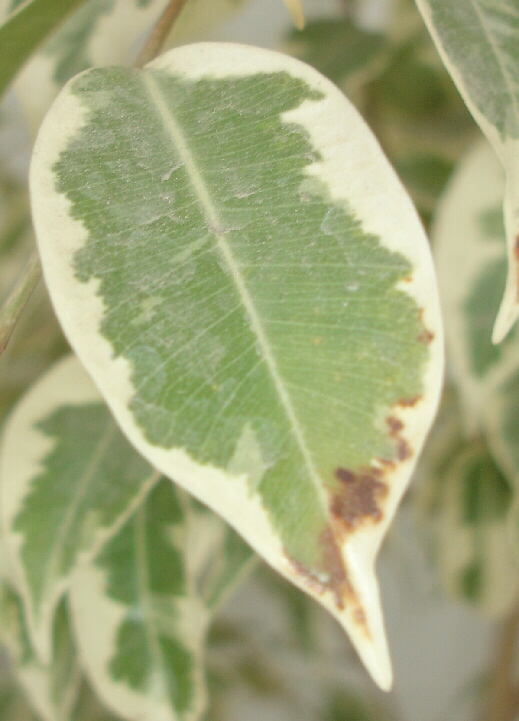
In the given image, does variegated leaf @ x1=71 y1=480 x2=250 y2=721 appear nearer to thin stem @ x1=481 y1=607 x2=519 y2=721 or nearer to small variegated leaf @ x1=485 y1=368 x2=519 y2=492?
small variegated leaf @ x1=485 y1=368 x2=519 y2=492

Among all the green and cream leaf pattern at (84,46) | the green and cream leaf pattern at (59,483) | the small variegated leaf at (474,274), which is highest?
the green and cream leaf pattern at (84,46)

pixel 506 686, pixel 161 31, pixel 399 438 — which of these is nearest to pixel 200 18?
pixel 161 31

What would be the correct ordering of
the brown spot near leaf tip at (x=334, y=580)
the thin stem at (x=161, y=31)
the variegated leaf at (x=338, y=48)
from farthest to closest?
1. the variegated leaf at (x=338, y=48)
2. the thin stem at (x=161, y=31)
3. the brown spot near leaf tip at (x=334, y=580)

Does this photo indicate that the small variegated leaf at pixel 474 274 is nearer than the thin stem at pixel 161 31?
No

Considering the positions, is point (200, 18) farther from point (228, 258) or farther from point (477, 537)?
point (477, 537)

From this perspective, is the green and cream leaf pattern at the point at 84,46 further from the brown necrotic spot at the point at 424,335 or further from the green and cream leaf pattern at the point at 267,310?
the brown necrotic spot at the point at 424,335

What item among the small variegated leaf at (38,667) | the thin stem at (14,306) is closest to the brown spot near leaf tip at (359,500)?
the thin stem at (14,306)

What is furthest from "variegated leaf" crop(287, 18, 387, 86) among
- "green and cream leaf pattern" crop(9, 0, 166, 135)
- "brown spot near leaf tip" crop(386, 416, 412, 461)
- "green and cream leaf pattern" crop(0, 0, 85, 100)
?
"brown spot near leaf tip" crop(386, 416, 412, 461)

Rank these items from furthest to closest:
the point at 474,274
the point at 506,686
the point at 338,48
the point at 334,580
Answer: the point at 506,686, the point at 338,48, the point at 474,274, the point at 334,580
